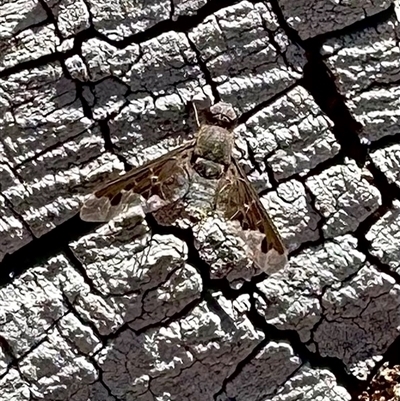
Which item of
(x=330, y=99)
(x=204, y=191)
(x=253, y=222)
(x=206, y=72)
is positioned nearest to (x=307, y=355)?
(x=253, y=222)

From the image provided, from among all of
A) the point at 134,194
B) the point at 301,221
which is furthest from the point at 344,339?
the point at 134,194

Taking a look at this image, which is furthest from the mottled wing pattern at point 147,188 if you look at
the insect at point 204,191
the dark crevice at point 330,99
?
the dark crevice at point 330,99

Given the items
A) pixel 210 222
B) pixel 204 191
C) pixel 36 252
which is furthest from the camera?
pixel 204 191

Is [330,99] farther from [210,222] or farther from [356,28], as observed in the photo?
[210,222]

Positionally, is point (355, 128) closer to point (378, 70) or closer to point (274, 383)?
point (378, 70)

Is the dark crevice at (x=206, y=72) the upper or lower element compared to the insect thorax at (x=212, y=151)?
upper

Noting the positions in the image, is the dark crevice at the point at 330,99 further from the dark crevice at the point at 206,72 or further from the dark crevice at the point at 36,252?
the dark crevice at the point at 36,252
